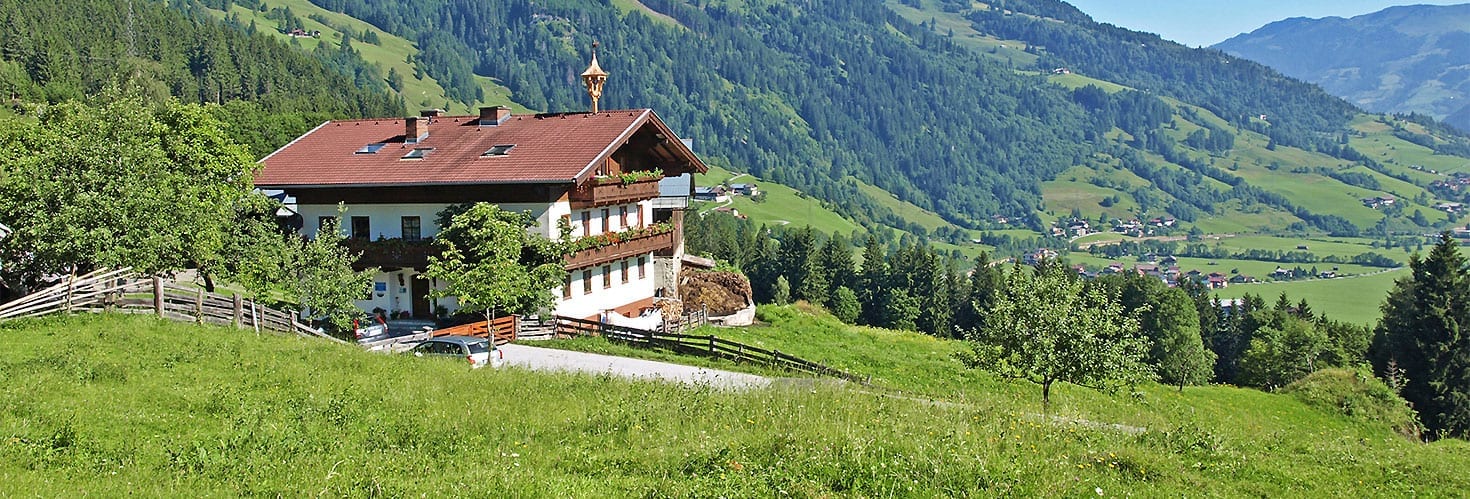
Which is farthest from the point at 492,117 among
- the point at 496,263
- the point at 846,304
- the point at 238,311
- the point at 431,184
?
the point at 846,304

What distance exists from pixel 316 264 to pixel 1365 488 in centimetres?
3034

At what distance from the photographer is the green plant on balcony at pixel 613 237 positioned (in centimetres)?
4032

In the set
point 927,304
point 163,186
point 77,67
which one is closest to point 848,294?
point 927,304

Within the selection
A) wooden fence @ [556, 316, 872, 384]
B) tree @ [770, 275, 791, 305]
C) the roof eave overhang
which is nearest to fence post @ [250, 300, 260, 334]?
wooden fence @ [556, 316, 872, 384]

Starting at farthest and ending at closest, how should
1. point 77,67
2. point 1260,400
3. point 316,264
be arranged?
point 77,67 → point 1260,400 → point 316,264

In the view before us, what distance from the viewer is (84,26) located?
527ft

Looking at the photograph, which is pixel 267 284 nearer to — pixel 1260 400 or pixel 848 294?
pixel 1260 400

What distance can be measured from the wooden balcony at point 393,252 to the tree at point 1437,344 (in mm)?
53743

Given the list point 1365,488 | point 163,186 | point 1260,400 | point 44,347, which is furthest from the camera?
point 1260,400

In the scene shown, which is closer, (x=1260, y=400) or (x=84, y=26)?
(x=1260, y=400)

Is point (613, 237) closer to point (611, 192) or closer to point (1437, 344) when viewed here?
point (611, 192)

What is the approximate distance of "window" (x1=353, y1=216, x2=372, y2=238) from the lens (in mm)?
42438

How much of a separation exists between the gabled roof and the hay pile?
681cm

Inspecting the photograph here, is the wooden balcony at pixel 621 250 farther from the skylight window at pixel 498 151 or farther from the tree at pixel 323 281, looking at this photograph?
the tree at pixel 323 281
